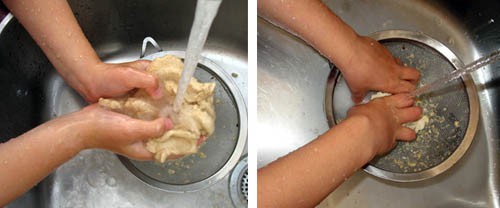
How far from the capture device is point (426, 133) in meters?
0.89

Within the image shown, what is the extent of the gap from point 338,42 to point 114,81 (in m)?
0.37

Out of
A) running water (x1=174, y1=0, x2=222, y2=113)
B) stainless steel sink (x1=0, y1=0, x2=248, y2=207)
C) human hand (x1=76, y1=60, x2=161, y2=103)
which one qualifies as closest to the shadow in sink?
stainless steel sink (x1=0, y1=0, x2=248, y2=207)

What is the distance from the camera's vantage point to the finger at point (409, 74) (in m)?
0.87

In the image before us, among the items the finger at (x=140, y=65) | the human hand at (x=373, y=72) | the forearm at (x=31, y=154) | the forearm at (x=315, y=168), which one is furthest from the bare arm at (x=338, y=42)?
the forearm at (x=31, y=154)

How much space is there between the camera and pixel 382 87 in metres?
0.86

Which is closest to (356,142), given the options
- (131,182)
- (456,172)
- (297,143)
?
(297,143)

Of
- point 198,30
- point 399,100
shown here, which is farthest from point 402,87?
point 198,30

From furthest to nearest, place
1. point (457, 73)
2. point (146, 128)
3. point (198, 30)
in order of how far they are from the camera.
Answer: point (457, 73), point (146, 128), point (198, 30)

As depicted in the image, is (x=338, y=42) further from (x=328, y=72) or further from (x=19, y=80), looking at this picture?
(x=19, y=80)

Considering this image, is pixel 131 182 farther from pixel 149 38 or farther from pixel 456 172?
pixel 456 172

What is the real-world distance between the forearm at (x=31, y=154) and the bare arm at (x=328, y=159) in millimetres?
298

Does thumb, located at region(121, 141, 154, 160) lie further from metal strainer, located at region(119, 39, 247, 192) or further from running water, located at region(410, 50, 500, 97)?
running water, located at region(410, 50, 500, 97)

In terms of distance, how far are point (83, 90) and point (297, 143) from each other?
40 cm

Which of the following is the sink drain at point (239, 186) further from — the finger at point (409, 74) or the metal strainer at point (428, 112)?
the finger at point (409, 74)
